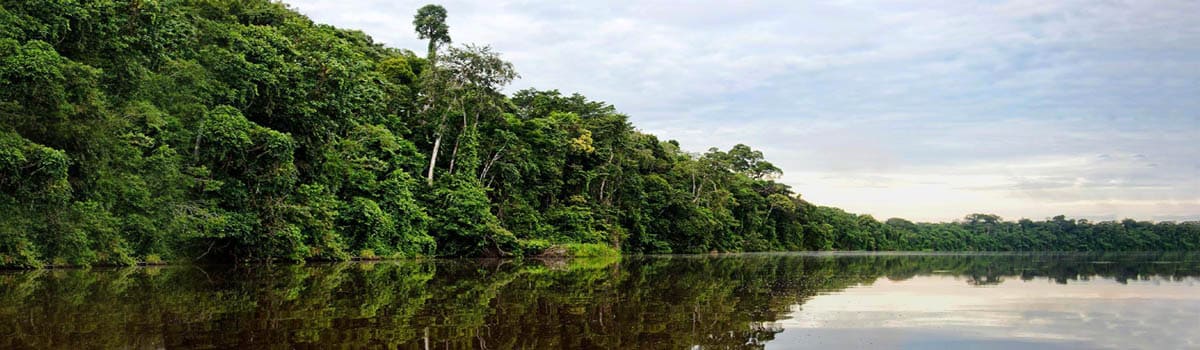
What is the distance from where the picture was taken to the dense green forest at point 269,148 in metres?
20.2

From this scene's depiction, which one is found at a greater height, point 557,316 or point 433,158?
point 433,158

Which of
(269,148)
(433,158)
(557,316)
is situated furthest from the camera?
(433,158)

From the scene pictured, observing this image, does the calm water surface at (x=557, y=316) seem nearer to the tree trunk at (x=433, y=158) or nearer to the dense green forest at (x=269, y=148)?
the dense green forest at (x=269, y=148)

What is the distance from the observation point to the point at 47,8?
20.1 meters

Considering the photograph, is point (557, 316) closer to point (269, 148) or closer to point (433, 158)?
point (269, 148)

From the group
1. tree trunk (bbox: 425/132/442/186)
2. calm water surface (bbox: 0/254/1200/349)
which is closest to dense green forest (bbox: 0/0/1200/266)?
tree trunk (bbox: 425/132/442/186)

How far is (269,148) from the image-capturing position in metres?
25.5

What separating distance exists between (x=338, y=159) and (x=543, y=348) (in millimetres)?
26014

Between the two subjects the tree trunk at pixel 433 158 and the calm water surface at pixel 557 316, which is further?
the tree trunk at pixel 433 158

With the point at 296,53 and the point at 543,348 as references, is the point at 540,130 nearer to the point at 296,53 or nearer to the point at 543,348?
the point at 296,53

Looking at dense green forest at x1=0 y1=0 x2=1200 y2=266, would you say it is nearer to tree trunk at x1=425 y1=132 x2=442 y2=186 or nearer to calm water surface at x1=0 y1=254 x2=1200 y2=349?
tree trunk at x1=425 y1=132 x2=442 y2=186

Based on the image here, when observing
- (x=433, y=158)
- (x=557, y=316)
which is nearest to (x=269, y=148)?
(x=433, y=158)

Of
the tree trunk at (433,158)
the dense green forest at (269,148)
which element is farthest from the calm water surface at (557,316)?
the tree trunk at (433,158)

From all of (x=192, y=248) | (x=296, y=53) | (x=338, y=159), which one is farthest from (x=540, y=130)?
(x=192, y=248)
